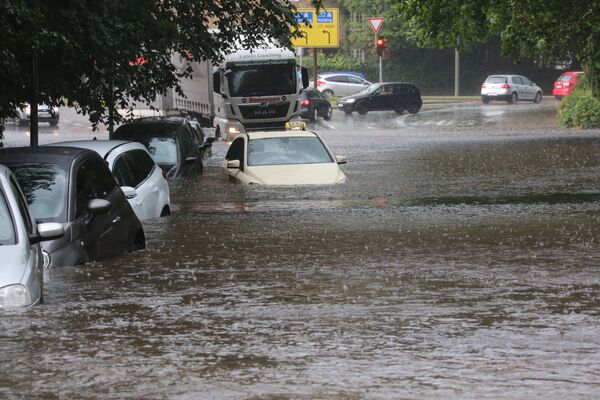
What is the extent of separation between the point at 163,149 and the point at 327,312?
559 inches

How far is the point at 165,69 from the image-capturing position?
23.9 m

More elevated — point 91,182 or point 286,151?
point 91,182

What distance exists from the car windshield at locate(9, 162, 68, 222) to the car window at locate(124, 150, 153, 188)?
3363 millimetres

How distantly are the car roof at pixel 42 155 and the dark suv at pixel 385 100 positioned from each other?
44668 millimetres

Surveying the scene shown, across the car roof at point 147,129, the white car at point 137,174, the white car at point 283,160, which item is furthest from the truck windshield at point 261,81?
the white car at point 137,174

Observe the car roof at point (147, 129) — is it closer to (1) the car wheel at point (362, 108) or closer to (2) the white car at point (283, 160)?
(2) the white car at point (283, 160)

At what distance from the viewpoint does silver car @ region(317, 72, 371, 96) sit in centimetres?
6638

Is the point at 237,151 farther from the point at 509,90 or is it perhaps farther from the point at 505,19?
the point at 509,90

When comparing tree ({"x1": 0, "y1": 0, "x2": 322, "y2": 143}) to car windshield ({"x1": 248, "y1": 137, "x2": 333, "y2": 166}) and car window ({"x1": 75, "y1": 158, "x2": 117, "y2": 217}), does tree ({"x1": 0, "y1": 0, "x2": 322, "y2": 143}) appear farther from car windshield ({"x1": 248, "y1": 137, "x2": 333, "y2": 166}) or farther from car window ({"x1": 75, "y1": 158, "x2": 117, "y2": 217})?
car window ({"x1": 75, "y1": 158, "x2": 117, "y2": 217})

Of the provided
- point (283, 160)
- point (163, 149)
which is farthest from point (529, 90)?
point (283, 160)

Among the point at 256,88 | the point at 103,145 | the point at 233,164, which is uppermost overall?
the point at 256,88

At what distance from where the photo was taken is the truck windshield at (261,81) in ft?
130

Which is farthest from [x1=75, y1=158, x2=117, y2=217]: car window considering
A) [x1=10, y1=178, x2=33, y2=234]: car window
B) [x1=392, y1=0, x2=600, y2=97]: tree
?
[x1=392, y1=0, x2=600, y2=97]: tree

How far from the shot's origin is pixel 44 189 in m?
11.6
